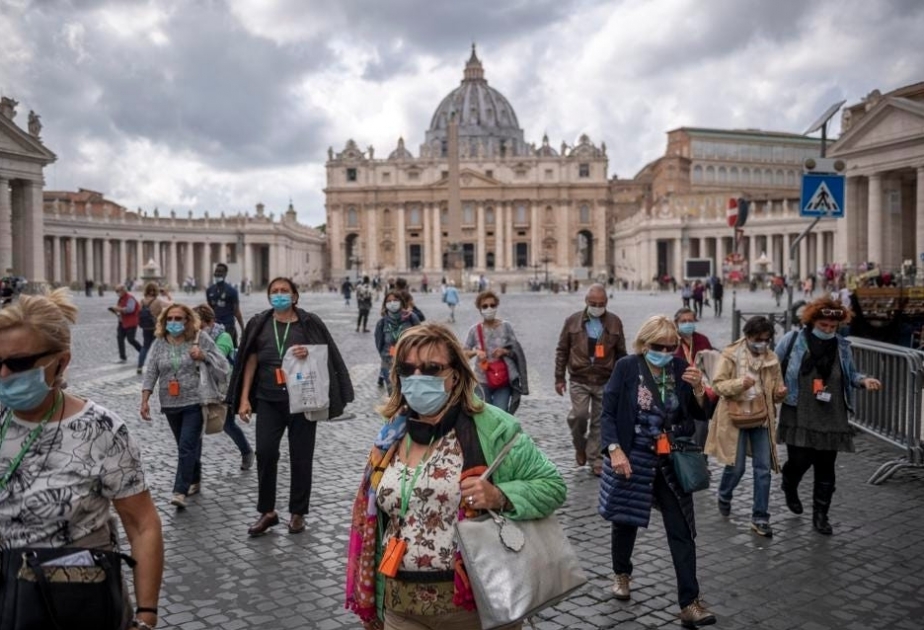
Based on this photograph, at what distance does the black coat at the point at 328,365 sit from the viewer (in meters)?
5.90

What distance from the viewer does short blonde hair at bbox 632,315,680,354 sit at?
4533mm

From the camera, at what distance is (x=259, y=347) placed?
595 cm

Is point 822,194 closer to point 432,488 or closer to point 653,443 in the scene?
point 653,443

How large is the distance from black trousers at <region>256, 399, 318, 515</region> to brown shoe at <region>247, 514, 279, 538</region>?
1.9 inches

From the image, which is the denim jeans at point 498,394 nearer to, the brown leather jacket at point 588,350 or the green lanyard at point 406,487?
the brown leather jacket at point 588,350

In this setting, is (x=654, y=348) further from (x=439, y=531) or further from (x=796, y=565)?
(x=439, y=531)

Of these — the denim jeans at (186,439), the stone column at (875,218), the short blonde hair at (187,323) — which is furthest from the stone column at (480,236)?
the denim jeans at (186,439)

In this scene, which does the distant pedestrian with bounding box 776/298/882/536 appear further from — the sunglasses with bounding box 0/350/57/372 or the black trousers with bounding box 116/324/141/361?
the black trousers with bounding box 116/324/141/361

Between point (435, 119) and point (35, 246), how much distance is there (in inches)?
3534

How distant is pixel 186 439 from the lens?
6.45m

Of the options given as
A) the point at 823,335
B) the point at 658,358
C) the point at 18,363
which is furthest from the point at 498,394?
the point at 18,363

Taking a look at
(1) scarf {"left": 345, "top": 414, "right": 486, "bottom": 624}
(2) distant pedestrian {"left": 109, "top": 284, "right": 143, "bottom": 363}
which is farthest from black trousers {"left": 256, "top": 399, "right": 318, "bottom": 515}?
(2) distant pedestrian {"left": 109, "top": 284, "right": 143, "bottom": 363}

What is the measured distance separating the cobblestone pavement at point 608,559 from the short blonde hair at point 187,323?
1.26m

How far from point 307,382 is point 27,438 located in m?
3.35
